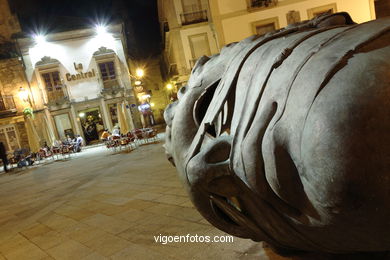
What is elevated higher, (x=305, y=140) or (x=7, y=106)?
(x=7, y=106)

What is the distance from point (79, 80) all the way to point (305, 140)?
81.8 ft

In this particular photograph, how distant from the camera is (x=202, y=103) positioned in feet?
5.73

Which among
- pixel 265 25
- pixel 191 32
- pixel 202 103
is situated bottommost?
pixel 202 103

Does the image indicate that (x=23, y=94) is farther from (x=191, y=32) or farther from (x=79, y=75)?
(x=191, y=32)

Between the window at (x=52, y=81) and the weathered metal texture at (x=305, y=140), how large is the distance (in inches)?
967

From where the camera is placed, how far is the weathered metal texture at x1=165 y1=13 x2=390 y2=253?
2.76 feet

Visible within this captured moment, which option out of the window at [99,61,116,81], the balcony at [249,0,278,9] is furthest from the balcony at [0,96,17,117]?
the balcony at [249,0,278,9]

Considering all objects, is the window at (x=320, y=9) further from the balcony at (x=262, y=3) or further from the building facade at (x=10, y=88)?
the building facade at (x=10, y=88)

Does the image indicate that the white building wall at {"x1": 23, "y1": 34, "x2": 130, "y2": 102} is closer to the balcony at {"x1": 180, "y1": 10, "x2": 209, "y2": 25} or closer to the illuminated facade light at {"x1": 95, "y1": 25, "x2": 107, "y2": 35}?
the illuminated facade light at {"x1": 95, "y1": 25, "x2": 107, "y2": 35}

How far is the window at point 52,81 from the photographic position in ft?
75.4

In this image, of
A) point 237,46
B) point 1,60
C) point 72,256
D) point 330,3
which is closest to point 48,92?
point 1,60

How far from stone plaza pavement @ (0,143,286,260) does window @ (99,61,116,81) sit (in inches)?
748

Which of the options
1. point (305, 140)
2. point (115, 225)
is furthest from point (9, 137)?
point (305, 140)

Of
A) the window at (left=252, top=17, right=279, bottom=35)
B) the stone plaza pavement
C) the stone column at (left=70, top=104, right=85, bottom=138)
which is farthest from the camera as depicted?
the stone column at (left=70, top=104, right=85, bottom=138)
